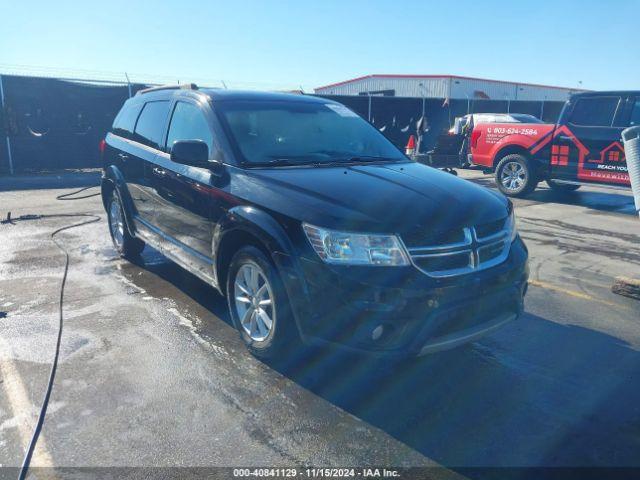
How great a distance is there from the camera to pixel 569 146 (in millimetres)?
10047

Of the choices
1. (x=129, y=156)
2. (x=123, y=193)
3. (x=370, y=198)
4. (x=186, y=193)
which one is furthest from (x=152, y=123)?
(x=370, y=198)

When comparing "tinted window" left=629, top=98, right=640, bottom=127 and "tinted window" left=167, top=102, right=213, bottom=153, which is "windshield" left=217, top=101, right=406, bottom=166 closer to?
"tinted window" left=167, top=102, right=213, bottom=153

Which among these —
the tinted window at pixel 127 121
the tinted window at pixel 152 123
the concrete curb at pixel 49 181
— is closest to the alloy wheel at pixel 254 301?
the tinted window at pixel 152 123

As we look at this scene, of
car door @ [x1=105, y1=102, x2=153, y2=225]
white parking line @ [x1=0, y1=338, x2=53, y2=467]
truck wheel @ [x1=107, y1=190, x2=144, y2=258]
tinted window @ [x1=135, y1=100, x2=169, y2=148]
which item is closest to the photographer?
white parking line @ [x1=0, y1=338, x2=53, y2=467]

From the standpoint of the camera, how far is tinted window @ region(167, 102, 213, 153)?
4.21 m

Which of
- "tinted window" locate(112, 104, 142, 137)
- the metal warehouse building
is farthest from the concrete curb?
the metal warehouse building

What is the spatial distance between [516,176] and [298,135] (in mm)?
8039

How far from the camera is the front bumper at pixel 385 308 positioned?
2.93 meters

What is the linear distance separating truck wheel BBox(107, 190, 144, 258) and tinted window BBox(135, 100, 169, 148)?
0.95 metres

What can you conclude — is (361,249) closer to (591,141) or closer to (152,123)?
(152,123)

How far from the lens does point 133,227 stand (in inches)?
226

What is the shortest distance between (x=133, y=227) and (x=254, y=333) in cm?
266

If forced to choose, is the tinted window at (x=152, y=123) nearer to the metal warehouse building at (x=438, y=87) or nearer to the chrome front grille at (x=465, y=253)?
the chrome front grille at (x=465, y=253)

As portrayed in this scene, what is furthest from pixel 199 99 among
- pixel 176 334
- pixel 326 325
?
pixel 326 325
